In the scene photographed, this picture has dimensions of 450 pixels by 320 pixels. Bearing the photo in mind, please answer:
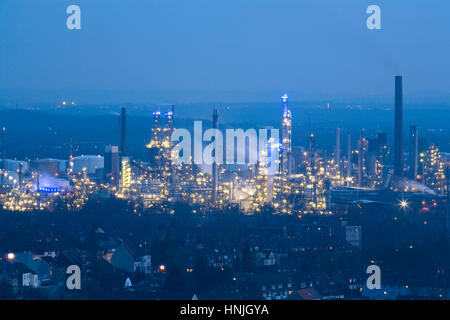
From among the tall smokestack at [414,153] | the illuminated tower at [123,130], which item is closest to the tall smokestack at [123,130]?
the illuminated tower at [123,130]

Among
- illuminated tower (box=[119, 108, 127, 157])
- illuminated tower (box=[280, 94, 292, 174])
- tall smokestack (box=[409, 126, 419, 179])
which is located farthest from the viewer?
illuminated tower (box=[119, 108, 127, 157])

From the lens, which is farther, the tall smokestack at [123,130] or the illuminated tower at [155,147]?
the tall smokestack at [123,130]

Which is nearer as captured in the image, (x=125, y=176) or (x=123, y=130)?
(x=125, y=176)

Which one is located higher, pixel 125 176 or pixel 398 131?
pixel 398 131

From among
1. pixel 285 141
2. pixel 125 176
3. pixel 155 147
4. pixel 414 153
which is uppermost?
pixel 285 141

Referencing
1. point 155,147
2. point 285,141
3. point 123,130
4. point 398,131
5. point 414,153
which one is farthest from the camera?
point 123,130

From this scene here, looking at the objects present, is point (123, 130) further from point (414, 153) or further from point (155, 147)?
point (414, 153)

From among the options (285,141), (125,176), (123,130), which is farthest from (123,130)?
(285,141)

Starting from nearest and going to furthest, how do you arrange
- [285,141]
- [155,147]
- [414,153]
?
[285,141]
[155,147]
[414,153]

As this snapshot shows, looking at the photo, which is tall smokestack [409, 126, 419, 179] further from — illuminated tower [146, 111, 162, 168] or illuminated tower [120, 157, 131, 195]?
illuminated tower [120, 157, 131, 195]

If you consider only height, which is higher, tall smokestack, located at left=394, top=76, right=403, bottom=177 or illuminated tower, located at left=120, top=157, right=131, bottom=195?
tall smokestack, located at left=394, top=76, right=403, bottom=177

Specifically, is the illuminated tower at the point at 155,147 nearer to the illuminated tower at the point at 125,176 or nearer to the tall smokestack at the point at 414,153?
the illuminated tower at the point at 125,176

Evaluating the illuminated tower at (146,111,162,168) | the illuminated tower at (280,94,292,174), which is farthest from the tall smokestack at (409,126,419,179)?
the illuminated tower at (146,111,162,168)
